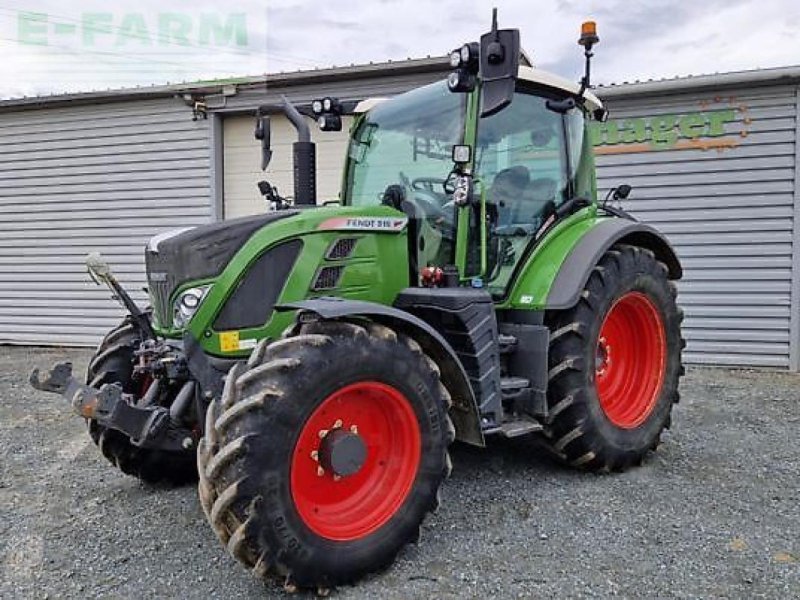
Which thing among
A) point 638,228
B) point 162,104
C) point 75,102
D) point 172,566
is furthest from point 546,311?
point 75,102

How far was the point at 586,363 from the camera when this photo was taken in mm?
3719

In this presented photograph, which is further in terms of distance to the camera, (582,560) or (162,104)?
(162,104)

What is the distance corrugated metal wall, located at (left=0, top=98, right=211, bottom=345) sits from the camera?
8883mm

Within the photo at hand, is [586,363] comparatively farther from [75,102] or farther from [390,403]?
[75,102]

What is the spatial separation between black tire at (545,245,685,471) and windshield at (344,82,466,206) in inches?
39.5

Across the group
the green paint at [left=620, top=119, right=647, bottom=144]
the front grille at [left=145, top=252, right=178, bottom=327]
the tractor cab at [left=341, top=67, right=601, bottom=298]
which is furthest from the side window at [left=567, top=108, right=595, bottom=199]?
the green paint at [left=620, top=119, right=647, bottom=144]

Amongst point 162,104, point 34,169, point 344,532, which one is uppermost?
point 162,104

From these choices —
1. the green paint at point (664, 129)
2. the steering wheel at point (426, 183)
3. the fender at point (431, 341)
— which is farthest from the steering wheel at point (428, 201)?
the green paint at point (664, 129)

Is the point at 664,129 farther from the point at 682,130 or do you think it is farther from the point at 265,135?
the point at 265,135

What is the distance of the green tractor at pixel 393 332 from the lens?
2.56 m

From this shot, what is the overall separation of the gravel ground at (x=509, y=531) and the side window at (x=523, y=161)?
1512 millimetres

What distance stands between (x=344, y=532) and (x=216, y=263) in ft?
4.14

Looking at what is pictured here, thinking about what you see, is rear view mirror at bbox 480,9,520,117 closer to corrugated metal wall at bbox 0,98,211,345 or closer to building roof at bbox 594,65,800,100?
building roof at bbox 594,65,800,100

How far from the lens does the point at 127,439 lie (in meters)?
3.59
